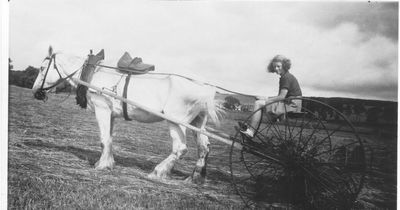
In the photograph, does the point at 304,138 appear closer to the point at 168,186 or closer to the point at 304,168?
the point at 304,168

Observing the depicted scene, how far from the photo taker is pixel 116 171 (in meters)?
3.84

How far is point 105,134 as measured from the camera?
392 cm

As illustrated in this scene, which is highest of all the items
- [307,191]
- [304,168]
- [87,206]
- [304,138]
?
[304,138]

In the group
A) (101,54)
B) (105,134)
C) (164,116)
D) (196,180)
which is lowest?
(196,180)

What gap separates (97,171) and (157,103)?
0.87 meters

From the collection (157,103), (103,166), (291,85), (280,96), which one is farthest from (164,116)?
(291,85)

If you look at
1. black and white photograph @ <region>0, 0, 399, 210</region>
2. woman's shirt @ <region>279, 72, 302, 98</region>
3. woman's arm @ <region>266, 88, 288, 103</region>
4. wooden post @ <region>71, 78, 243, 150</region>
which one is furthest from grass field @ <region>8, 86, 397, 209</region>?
woman's shirt @ <region>279, 72, 302, 98</region>

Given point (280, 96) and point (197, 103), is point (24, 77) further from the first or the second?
point (280, 96)

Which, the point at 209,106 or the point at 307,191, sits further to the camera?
the point at 209,106

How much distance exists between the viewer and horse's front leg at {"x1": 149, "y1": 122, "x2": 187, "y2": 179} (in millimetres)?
3732

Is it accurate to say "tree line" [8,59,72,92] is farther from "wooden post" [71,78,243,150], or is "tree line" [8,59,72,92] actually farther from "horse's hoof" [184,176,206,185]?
"horse's hoof" [184,176,206,185]

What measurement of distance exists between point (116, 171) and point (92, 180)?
0.77ft

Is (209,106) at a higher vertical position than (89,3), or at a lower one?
lower

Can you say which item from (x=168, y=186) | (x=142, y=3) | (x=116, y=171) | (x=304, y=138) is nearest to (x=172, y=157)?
(x=168, y=186)
